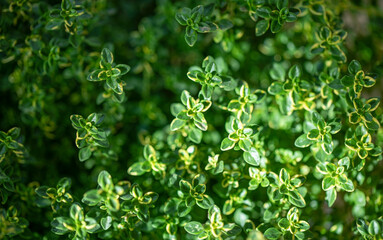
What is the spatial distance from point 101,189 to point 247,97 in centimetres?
44

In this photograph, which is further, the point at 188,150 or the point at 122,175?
the point at 122,175

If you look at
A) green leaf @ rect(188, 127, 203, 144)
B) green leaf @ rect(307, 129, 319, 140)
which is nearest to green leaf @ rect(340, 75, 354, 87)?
green leaf @ rect(307, 129, 319, 140)

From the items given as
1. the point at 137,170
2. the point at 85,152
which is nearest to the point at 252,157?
the point at 137,170

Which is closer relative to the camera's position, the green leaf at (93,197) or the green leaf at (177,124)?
the green leaf at (93,197)

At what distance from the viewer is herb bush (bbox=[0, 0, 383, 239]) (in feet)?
3.09

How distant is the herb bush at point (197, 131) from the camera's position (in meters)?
0.94

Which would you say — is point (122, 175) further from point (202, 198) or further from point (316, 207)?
point (316, 207)

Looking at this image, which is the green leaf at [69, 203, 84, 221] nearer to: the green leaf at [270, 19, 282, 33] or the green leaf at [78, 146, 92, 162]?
the green leaf at [78, 146, 92, 162]

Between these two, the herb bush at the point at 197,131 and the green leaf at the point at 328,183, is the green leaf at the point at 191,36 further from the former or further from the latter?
the green leaf at the point at 328,183

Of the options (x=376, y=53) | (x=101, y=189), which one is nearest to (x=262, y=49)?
(x=376, y=53)

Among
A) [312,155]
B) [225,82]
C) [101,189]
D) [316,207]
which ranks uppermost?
[225,82]

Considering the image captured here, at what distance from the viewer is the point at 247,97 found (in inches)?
39.4

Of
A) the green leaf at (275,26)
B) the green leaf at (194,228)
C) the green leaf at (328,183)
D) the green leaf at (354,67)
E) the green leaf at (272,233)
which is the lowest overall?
the green leaf at (272,233)

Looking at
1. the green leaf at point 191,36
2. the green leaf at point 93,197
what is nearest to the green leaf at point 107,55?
the green leaf at point 191,36
